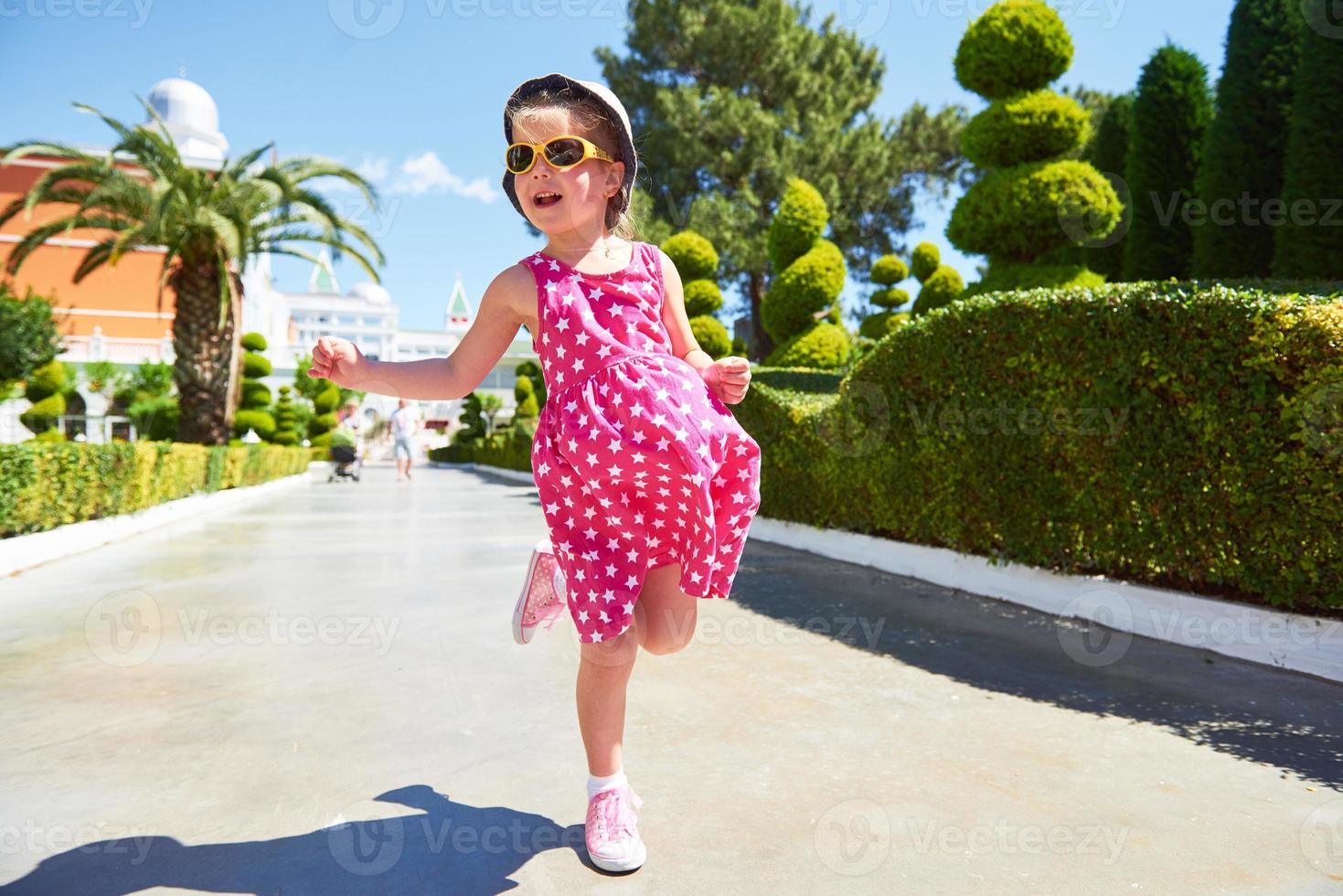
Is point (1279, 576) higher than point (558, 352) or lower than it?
lower

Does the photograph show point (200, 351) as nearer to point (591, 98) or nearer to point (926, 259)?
point (591, 98)

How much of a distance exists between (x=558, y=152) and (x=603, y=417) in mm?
772

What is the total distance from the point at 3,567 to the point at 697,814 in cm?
734

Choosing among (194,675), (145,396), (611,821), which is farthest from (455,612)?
(145,396)

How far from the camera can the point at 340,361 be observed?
2.50 m

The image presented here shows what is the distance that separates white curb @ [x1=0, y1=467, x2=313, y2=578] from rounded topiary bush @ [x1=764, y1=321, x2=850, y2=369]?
1026 cm

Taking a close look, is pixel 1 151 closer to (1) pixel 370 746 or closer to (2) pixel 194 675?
(2) pixel 194 675

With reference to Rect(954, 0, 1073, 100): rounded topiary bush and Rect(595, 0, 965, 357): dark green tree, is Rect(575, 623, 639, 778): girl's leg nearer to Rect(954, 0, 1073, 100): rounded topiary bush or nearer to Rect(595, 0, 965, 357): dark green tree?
Rect(954, 0, 1073, 100): rounded topiary bush

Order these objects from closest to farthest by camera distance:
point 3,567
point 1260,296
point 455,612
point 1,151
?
point 1260,296 < point 455,612 < point 3,567 < point 1,151

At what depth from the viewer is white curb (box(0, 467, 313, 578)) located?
25.3 ft

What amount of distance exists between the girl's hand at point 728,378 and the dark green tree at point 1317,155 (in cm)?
1135

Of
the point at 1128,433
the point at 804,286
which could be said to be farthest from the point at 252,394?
the point at 1128,433

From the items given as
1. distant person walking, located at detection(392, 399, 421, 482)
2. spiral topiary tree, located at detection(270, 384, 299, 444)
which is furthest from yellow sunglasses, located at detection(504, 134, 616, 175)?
spiral topiary tree, located at detection(270, 384, 299, 444)

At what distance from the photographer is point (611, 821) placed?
235 centimetres
